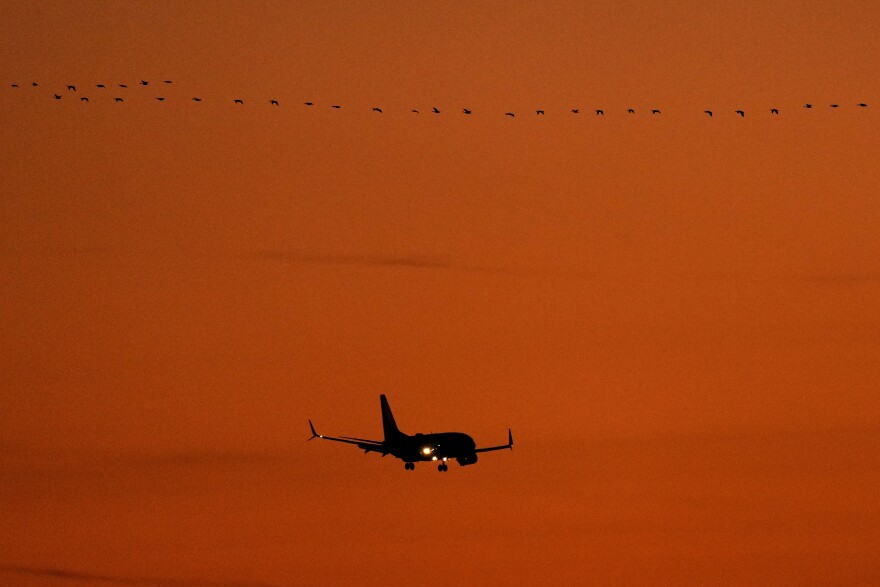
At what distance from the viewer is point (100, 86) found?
136 m

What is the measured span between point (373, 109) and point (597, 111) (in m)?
15.8

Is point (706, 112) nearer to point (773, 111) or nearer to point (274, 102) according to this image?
point (773, 111)

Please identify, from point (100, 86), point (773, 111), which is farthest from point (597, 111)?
point (100, 86)

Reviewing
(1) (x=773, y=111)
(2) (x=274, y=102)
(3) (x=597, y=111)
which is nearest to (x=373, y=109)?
(2) (x=274, y=102)

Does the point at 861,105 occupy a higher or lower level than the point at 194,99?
lower

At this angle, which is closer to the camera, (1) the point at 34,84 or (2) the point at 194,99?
(1) the point at 34,84

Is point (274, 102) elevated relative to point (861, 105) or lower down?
elevated

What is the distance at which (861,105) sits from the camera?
127562 mm

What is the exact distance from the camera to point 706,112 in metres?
140

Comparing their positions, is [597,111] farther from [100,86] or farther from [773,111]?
[100,86]

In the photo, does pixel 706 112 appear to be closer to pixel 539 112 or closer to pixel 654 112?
pixel 654 112

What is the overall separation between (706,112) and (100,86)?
42732 mm

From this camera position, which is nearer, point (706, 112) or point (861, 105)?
point (861, 105)

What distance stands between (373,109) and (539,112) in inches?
480
